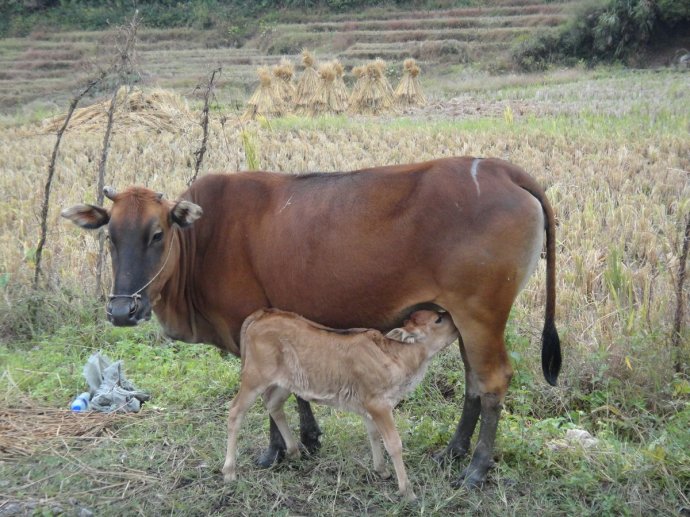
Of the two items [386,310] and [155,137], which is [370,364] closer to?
[386,310]

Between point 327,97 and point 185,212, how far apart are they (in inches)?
774

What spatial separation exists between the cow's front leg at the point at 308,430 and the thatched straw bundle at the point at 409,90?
2025cm

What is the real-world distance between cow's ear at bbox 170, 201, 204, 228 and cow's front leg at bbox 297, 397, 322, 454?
4.90 ft

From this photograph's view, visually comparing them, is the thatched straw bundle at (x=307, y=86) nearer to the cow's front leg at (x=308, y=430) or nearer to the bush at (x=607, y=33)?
the bush at (x=607, y=33)

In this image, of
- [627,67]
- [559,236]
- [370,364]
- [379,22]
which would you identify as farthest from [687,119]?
[379,22]

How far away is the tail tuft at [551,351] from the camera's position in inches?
211

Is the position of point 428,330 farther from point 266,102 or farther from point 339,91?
point 339,91

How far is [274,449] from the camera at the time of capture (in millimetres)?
5641

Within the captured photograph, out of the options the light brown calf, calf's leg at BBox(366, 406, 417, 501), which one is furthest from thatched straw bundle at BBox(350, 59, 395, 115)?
calf's leg at BBox(366, 406, 417, 501)

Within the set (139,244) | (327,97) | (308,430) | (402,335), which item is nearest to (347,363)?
(402,335)

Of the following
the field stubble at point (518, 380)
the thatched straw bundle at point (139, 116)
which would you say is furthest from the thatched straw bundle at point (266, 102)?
the field stubble at point (518, 380)

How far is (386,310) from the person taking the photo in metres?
5.16

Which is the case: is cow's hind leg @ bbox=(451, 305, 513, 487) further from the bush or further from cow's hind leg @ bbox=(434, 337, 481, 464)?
the bush

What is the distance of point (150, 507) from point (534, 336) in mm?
3586
